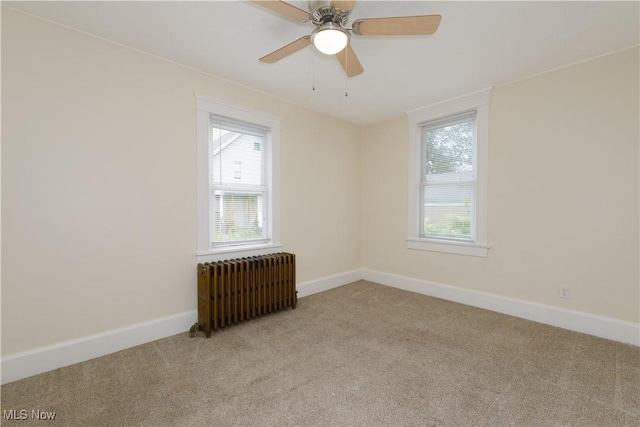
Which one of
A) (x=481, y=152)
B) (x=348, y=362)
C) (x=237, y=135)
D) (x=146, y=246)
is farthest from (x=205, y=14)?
(x=481, y=152)

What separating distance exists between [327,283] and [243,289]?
153cm

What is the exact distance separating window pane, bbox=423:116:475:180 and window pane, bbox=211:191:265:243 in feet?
7.86

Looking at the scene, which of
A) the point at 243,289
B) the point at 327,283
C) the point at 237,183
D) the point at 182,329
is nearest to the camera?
the point at 182,329

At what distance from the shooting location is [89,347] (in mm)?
2215

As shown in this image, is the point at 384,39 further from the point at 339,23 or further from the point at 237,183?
the point at 237,183

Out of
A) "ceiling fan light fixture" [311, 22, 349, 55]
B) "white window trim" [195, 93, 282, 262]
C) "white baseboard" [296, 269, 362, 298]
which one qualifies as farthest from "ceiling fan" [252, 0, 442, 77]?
"white baseboard" [296, 269, 362, 298]

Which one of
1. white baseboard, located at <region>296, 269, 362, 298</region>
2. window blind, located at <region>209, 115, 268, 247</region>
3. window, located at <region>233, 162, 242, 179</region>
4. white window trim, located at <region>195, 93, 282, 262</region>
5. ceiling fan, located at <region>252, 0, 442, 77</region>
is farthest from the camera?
white baseboard, located at <region>296, 269, 362, 298</region>

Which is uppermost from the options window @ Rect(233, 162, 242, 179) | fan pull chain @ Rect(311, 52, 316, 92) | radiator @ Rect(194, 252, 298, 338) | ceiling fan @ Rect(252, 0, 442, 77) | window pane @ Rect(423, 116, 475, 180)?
fan pull chain @ Rect(311, 52, 316, 92)

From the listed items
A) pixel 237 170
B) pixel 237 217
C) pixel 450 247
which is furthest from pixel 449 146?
pixel 237 217

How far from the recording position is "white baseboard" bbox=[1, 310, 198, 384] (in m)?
1.95

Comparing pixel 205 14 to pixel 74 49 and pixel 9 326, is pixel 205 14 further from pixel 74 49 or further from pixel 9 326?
pixel 9 326

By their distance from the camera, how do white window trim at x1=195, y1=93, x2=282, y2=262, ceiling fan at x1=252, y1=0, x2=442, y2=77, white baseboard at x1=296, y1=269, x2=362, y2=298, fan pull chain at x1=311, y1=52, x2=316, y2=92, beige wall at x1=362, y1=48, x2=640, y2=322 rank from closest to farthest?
1. ceiling fan at x1=252, y1=0, x2=442, y2=77
2. beige wall at x1=362, y1=48, x2=640, y2=322
3. fan pull chain at x1=311, y1=52, x2=316, y2=92
4. white window trim at x1=195, y1=93, x2=282, y2=262
5. white baseboard at x1=296, y1=269, x2=362, y2=298

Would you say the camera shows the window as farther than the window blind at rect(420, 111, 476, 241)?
No

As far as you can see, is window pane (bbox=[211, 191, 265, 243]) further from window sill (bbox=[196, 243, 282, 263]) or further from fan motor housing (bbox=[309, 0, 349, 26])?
fan motor housing (bbox=[309, 0, 349, 26])
